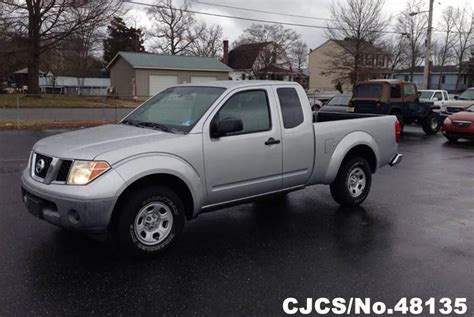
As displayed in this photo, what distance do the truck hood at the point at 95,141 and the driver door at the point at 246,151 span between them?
520mm

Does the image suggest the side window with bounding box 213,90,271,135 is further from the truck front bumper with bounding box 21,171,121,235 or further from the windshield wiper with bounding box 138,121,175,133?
the truck front bumper with bounding box 21,171,121,235

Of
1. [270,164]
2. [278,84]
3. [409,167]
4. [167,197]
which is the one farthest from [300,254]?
[409,167]

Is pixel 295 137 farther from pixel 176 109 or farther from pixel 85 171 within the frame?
pixel 85 171

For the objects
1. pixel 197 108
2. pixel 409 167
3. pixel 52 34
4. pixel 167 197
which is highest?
pixel 52 34

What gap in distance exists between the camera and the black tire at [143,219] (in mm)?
4219

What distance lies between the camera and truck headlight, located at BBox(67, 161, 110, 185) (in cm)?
403

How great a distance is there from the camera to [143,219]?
4.38 metres

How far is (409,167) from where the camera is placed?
10305 mm

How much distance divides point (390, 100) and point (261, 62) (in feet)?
144

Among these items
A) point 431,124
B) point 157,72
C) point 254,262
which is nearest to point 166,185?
point 254,262

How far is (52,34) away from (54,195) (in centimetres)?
3211

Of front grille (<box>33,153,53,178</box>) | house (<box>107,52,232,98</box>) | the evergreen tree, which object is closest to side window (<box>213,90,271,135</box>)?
front grille (<box>33,153,53,178</box>)

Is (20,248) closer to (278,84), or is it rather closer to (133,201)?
(133,201)

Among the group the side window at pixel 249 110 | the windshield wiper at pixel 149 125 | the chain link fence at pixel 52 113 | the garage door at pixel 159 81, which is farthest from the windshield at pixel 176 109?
the garage door at pixel 159 81
